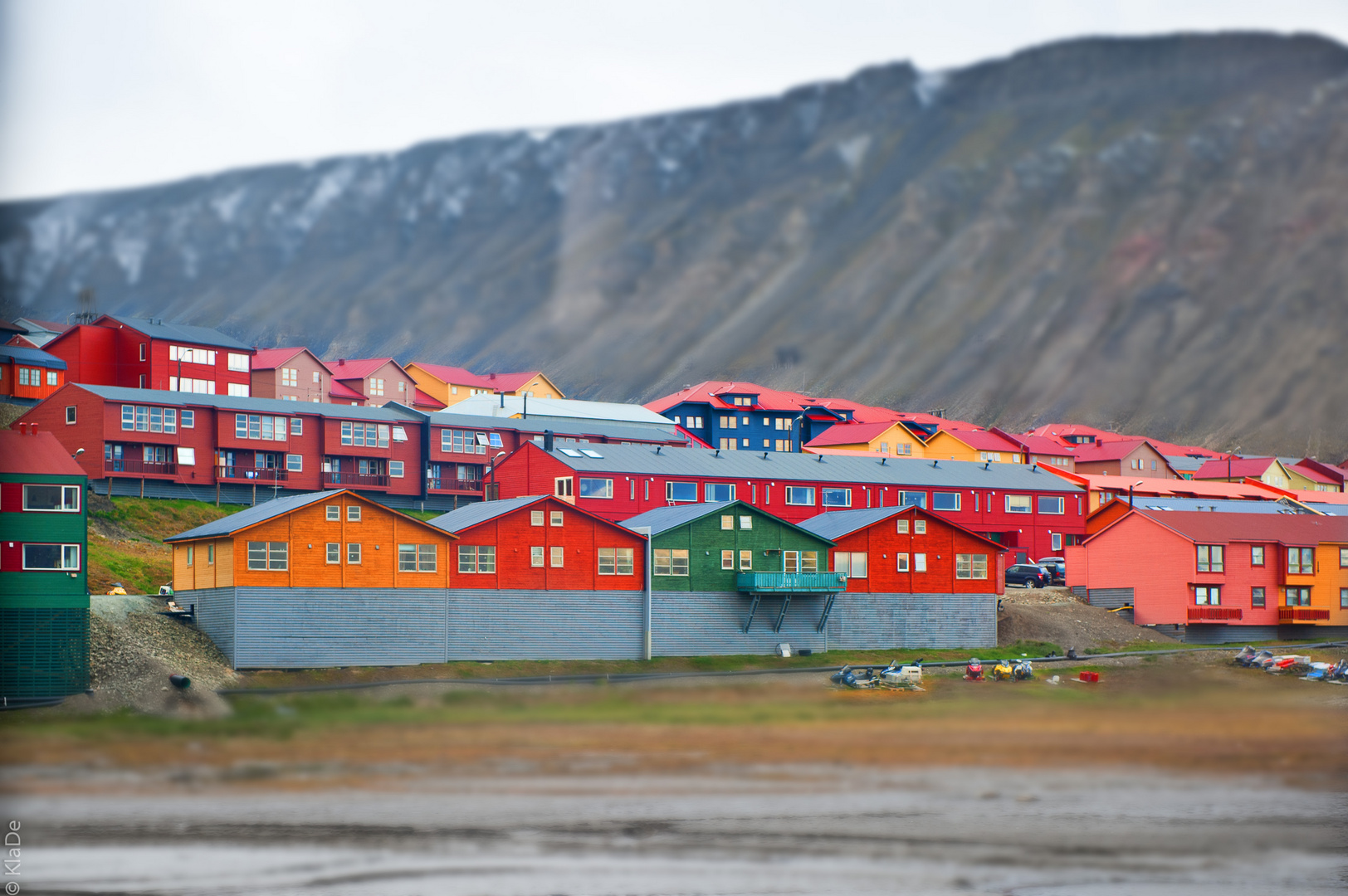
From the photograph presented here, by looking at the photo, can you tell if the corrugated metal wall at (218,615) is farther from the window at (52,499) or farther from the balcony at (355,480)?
the balcony at (355,480)

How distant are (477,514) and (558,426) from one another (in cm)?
4439

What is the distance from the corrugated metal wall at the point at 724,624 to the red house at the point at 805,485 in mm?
19155

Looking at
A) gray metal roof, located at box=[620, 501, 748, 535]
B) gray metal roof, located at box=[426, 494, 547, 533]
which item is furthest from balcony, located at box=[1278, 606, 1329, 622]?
gray metal roof, located at box=[426, 494, 547, 533]

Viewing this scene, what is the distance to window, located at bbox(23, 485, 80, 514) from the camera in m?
51.6

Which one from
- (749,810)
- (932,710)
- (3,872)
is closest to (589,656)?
(932,710)

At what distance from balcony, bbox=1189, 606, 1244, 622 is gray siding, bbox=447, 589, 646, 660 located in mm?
30969

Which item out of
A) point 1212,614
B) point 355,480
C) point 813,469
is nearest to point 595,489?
point 813,469

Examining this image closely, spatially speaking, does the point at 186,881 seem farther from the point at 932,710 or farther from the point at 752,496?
the point at 752,496

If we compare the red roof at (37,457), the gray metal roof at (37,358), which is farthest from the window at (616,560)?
the gray metal roof at (37,358)

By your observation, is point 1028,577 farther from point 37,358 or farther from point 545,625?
point 37,358

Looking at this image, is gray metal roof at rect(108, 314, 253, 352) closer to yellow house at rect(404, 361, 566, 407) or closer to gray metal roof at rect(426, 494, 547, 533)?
gray metal roof at rect(426, 494, 547, 533)

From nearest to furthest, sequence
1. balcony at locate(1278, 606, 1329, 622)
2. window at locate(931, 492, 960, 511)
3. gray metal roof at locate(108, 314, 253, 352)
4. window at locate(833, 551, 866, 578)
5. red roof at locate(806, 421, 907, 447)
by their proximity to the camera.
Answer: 1. window at locate(833, 551, 866, 578)
2. balcony at locate(1278, 606, 1329, 622)
3. gray metal roof at locate(108, 314, 253, 352)
4. window at locate(931, 492, 960, 511)
5. red roof at locate(806, 421, 907, 447)

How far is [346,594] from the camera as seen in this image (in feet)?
206

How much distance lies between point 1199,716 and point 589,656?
100 ft
